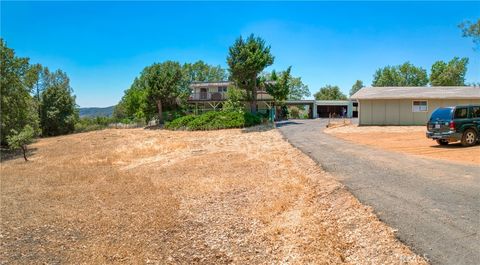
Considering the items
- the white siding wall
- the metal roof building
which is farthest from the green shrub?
the white siding wall

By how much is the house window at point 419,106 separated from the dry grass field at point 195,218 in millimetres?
17807

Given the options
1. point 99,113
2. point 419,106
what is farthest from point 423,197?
point 99,113

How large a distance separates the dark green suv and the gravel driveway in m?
3.22

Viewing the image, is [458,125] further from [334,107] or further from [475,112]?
[334,107]

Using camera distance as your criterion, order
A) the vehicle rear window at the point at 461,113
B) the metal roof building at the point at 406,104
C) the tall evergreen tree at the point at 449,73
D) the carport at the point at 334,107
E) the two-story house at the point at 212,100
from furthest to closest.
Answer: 1. the tall evergreen tree at the point at 449,73
2. the carport at the point at 334,107
3. the two-story house at the point at 212,100
4. the metal roof building at the point at 406,104
5. the vehicle rear window at the point at 461,113

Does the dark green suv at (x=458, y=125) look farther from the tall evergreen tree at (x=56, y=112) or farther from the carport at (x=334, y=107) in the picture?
the tall evergreen tree at (x=56, y=112)

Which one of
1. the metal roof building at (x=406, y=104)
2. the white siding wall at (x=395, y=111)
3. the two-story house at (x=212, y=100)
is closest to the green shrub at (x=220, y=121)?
the two-story house at (x=212, y=100)

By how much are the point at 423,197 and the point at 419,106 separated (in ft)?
76.3

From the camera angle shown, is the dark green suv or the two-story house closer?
the dark green suv

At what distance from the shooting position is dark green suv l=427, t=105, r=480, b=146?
14008 millimetres

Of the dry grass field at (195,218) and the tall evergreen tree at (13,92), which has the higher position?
the tall evergreen tree at (13,92)

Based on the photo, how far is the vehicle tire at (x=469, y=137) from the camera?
14172 mm

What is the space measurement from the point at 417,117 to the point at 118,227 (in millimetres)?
26878

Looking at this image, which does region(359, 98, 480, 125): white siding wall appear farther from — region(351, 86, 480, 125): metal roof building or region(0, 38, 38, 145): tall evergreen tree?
region(0, 38, 38, 145): tall evergreen tree
